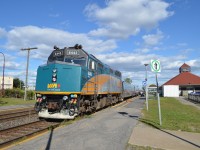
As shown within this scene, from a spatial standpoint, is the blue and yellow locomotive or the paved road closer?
the paved road

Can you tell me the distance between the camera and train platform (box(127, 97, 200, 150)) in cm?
770

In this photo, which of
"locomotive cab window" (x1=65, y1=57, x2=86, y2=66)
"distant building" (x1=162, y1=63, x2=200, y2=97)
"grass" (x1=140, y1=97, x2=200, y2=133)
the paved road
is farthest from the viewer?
"distant building" (x1=162, y1=63, x2=200, y2=97)

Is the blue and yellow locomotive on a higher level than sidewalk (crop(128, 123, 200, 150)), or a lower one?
higher

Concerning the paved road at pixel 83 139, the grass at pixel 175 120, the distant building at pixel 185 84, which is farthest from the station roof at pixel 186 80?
the paved road at pixel 83 139

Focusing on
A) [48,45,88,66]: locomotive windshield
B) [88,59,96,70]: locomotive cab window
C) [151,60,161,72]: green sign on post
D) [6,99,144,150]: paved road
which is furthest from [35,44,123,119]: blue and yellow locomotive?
[151,60,161,72]: green sign on post

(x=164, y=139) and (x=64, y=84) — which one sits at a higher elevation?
(x=64, y=84)

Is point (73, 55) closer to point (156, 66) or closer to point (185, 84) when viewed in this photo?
point (156, 66)

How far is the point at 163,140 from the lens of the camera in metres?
8.54

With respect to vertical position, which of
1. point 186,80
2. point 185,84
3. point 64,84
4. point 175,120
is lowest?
point 175,120

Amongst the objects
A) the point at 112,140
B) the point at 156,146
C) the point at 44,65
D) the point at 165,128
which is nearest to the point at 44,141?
the point at 112,140

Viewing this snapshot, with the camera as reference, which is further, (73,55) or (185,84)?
(185,84)

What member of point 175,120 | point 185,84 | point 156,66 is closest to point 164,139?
point 156,66

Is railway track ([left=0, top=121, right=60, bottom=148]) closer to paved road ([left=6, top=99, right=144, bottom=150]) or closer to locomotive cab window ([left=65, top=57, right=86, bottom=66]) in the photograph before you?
paved road ([left=6, top=99, right=144, bottom=150])

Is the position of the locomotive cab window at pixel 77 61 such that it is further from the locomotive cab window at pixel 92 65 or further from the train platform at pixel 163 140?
Answer: the train platform at pixel 163 140
